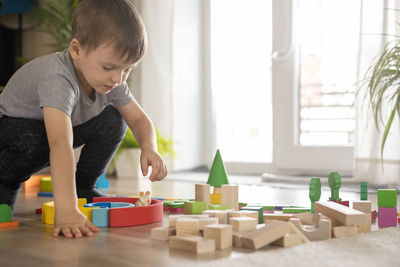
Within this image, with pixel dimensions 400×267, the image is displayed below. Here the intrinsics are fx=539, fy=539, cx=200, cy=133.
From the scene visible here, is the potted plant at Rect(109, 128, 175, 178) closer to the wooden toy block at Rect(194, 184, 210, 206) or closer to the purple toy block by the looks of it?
the wooden toy block at Rect(194, 184, 210, 206)

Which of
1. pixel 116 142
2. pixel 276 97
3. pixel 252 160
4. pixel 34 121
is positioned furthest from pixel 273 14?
pixel 34 121

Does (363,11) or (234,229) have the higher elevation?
(363,11)

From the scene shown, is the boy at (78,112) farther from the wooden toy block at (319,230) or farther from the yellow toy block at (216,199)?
the wooden toy block at (319,230)

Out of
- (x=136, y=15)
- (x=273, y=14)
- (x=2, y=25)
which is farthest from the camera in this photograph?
(x=2, y=25)

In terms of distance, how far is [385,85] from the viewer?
1.92 m

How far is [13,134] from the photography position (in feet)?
→ 4.47

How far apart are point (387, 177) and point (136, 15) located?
132 centimetres

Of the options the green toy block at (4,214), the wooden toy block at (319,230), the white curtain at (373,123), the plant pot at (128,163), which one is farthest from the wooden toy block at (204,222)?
the plant pot at (128,163)

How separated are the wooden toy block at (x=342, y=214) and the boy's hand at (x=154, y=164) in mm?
410

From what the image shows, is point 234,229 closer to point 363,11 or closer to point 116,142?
point 116,142

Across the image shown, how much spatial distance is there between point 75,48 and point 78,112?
0.18 m

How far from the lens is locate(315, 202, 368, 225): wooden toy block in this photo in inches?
39.5

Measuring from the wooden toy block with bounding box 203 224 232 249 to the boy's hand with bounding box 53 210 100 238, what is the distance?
26 centimetres

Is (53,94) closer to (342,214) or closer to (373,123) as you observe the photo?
(342,214)
